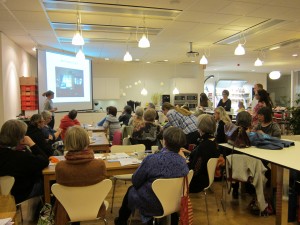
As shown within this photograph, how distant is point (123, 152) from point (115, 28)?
10.5 ft

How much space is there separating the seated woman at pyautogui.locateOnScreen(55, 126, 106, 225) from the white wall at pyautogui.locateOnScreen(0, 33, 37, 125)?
13.9ft

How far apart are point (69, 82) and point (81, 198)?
20.5ft

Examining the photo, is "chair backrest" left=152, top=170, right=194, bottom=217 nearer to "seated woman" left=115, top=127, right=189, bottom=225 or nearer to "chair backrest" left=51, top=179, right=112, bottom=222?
"seated woman" left=115, top=127, right=189, bottom=225

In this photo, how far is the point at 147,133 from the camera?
13.8 feet

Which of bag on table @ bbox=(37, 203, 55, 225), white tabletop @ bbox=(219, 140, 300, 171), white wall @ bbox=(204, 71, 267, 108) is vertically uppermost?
white wall @ bbox=(204, 71, 267, 108)

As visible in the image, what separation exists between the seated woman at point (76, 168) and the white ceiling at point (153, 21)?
8.40 feet

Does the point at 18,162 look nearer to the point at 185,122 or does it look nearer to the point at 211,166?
the point at 211,166

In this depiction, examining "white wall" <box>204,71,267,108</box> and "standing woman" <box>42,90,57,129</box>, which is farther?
"white wall" <box>204,71,267,108</box>

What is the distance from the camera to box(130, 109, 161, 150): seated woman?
4203 mm

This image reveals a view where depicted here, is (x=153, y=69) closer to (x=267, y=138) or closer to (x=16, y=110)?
(x=16, y=110)

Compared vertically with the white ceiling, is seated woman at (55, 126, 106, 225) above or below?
below

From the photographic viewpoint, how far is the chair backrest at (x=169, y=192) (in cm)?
212

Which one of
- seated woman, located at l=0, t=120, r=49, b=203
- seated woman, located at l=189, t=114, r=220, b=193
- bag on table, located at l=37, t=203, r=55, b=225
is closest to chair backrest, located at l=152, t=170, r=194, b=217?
seated woman, located at l=189, t=114, r=220, b=193

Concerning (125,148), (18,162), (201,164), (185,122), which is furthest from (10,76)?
(201,164)
